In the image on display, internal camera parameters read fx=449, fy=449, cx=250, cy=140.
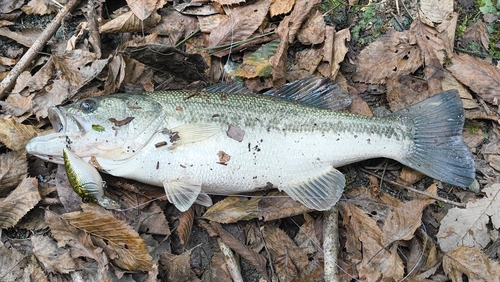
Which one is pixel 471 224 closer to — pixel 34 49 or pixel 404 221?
pixel 404 221

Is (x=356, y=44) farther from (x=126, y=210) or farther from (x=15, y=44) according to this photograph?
(x=15, y=44)

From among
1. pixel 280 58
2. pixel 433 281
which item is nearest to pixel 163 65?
pixel 280 58

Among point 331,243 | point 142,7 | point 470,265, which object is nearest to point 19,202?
point 142,7

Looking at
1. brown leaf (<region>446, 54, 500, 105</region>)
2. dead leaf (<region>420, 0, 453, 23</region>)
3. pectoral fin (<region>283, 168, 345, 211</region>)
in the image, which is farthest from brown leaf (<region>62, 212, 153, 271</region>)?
dead leaf (<region>420, 0, 453, 23</region>)

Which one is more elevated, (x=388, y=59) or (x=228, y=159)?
(x=388, y=59)

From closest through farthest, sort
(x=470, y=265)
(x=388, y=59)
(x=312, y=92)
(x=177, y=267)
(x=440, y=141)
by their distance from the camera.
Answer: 1. (x=470, y=265)
2. (x=177, y=267)
3. (x=440, y=141)
4. (x=312, y=92)
5. (x=388, y=59)

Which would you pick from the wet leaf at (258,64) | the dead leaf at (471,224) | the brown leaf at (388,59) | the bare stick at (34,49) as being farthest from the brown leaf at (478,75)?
the bare stick at (34,49)
